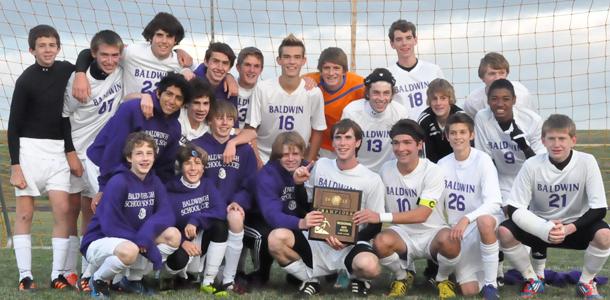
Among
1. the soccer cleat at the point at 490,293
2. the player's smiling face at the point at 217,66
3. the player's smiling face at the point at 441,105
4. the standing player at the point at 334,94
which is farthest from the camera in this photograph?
the standing player at the point at 334,94

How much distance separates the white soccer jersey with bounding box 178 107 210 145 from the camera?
18.7 feet

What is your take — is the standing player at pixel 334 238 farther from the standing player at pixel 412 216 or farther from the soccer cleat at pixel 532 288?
the soccer cleat at pixel 532 288

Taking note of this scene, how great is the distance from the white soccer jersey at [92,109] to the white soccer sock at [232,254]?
1.32 meters

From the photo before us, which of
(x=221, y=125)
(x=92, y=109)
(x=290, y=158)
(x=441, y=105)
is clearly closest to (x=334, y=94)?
(x=441, y=105)

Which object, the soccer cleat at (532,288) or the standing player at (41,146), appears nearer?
the soccer cleat at (532,288)

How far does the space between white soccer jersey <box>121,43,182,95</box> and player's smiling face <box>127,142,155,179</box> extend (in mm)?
947

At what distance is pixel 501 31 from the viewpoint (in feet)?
32.6

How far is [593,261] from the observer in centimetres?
526

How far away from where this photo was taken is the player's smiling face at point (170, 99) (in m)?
5.42

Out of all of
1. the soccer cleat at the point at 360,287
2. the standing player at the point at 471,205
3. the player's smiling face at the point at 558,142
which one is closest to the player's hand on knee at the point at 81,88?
the soccer cleat at the point at 360,287

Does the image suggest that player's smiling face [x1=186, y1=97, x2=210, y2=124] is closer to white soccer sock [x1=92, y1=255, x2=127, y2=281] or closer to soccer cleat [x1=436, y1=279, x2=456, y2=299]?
white soccer sock [x1=92, y1=255, x2=127, y2=281]

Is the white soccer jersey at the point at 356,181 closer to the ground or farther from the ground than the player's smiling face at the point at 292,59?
closer to the ground

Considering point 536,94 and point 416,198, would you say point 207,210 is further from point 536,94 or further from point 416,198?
point 536,94

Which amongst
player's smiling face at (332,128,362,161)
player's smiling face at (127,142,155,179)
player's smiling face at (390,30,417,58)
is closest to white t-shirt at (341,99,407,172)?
player's smiling face at (390,30,417,58)
